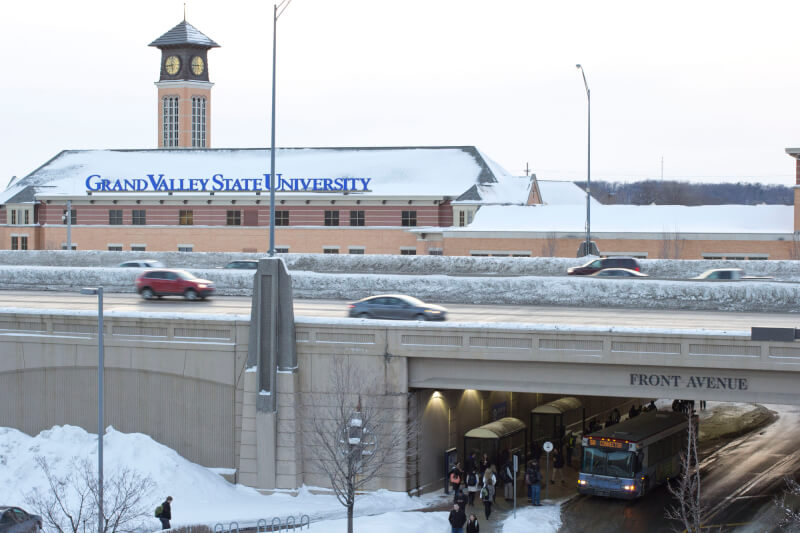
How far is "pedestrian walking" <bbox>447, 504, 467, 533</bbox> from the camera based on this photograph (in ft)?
93.0

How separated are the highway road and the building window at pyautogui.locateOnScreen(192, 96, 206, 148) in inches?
2083

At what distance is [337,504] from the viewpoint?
104ft

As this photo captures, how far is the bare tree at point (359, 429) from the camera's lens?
30625mm

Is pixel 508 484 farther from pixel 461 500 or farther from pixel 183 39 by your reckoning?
pixel 183 39

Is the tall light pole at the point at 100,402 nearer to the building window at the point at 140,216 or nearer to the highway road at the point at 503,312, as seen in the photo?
the highway road at the point at 503,312

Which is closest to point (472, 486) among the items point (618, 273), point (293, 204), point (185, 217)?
point (618, 273)

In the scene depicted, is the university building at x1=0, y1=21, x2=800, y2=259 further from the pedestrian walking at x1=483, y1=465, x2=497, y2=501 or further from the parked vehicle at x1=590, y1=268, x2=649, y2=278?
the pedestrian walking at x1=483, y1=465, x2=497, y2=501

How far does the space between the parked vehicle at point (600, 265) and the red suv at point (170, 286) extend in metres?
15.8

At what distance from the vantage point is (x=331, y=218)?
77.8m

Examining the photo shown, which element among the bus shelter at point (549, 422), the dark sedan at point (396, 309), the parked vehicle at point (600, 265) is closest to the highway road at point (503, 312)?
the dark sedan at point (396, 309)

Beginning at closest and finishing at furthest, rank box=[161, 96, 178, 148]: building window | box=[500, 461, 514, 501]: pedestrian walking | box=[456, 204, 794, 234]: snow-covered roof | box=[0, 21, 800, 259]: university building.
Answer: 1. box=[500, 461, 514, 501]: pedestrian walking
2. box=[456, 204, 794, 234]: snow-covered roof
3. box=[0, 21, 800, 259]: university building
4. box=[161, 96, 178, 148]: building window

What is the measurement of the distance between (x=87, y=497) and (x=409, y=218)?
47108 millimetres

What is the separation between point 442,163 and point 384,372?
47.7 meters

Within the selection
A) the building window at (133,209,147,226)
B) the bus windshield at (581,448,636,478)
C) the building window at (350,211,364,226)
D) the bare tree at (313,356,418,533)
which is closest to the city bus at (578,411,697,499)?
the bus windshield at (581,448,636,478)
